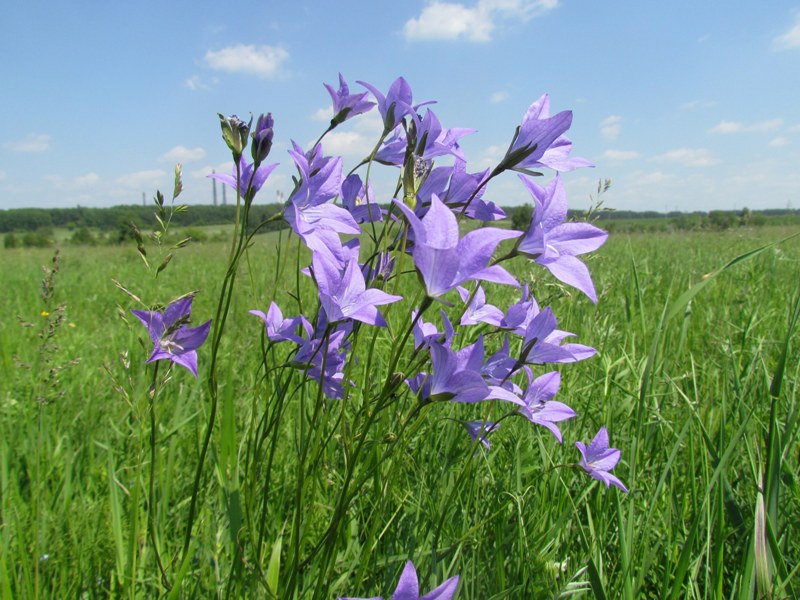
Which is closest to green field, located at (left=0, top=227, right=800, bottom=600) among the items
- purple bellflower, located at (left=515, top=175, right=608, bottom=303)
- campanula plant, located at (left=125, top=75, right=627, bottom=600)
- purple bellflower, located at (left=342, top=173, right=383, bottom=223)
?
campanula plant, located at (left=125, top=75, right=627, bottom=600)

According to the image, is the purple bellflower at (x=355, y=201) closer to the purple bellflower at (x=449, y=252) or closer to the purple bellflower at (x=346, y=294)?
the purple bellflower at (x=346, y=294)

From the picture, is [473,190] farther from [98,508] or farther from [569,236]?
[98,508]

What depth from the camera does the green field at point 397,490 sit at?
3.21 ft

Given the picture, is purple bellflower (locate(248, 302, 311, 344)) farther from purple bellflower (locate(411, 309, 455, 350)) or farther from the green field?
purple bellflower (locate(411, 309, 455, 350))

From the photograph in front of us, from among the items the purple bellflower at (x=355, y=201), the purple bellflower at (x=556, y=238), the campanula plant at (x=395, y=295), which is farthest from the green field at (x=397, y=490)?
the purple bellflower at (x=556, y=238)

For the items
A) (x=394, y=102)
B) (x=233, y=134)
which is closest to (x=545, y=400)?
(x=394, y=102)

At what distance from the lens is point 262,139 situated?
0.86 meters

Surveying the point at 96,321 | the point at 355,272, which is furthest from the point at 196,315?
the point at 355,272

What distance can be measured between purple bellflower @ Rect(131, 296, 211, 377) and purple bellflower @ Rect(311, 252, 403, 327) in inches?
11.4

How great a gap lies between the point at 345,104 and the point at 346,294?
45 cm

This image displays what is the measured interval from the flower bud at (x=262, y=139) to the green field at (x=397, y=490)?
0.17 m

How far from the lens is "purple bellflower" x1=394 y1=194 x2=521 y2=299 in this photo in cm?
69

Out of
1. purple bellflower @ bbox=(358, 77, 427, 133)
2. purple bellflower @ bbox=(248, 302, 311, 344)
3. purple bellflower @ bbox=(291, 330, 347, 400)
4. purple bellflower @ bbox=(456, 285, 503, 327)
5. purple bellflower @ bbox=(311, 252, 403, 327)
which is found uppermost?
purple bellflower @ bbox=(358, 77, 427, 133)

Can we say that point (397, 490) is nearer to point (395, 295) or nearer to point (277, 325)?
point (277, 325)
